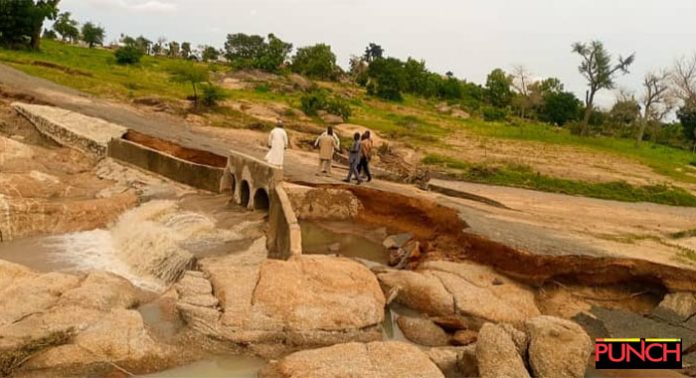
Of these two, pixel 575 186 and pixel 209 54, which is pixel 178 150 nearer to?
pixel 575 186

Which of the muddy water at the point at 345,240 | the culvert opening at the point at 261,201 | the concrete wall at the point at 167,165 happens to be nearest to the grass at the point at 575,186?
the muddy water at the point at 345,240

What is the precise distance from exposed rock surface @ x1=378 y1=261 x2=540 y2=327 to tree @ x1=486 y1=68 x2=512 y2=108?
5434 cm

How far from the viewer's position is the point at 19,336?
895cm

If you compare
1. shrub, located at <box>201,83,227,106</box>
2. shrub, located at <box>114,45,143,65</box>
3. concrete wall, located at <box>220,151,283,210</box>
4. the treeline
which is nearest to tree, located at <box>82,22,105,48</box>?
the treeline

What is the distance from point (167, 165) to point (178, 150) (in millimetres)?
1801

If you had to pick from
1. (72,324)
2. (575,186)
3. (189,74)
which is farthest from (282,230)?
(189,74)

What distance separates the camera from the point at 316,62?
190 feet

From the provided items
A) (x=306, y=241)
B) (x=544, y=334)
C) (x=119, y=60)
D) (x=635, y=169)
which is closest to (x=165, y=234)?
(x=306, y=241)

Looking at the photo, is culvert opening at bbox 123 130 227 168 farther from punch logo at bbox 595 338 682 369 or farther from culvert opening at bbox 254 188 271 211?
punch logo at bbox 595 338 682 369

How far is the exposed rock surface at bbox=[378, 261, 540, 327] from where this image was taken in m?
11.9

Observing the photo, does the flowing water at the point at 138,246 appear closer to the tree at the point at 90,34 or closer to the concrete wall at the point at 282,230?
the concrete wall at the point at 282,230

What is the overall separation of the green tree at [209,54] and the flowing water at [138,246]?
5847cm

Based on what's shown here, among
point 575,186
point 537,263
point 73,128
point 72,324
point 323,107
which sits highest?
point 323,107

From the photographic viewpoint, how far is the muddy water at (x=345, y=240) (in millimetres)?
15898
